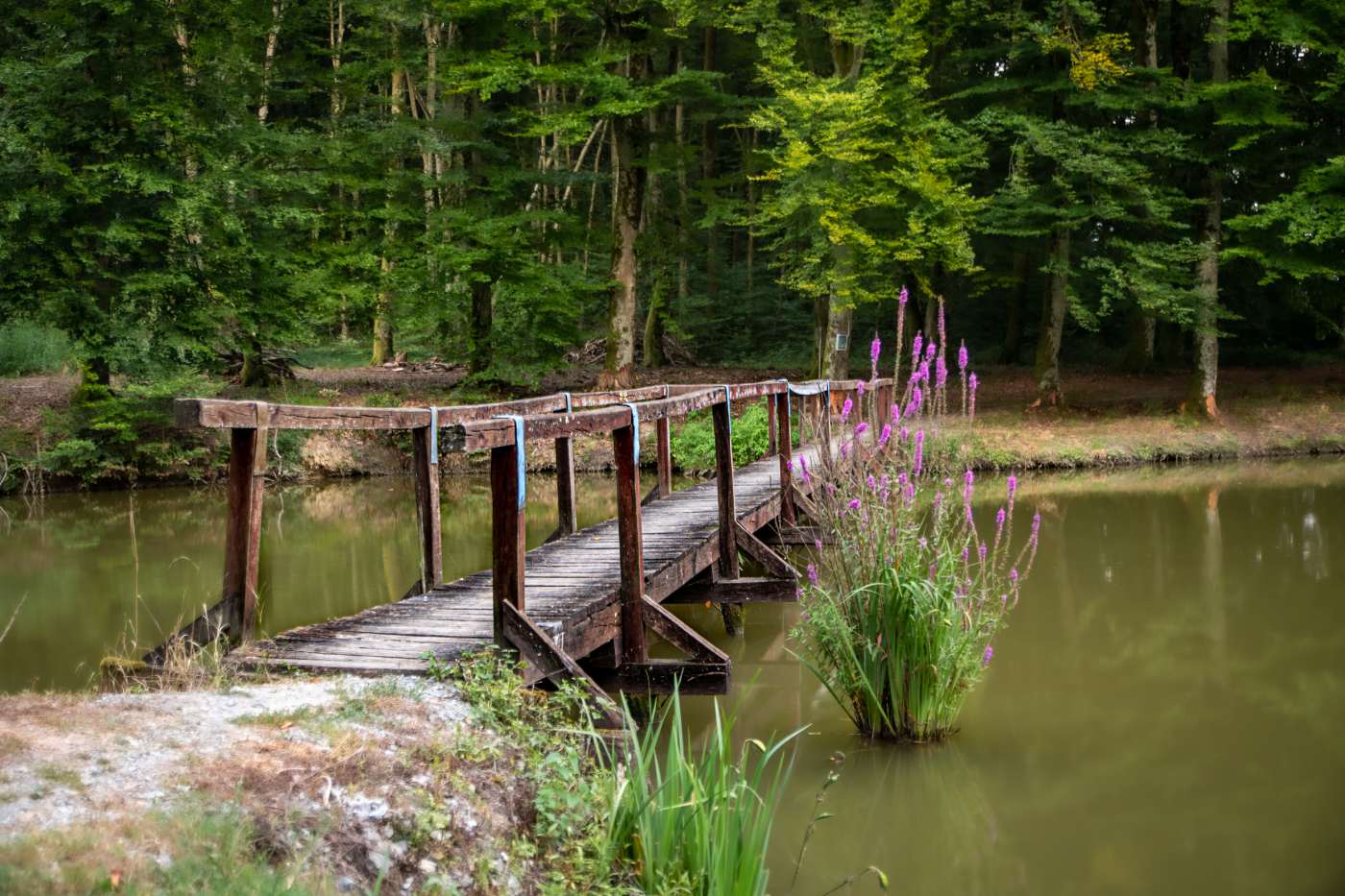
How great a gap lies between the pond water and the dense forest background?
13.1ft

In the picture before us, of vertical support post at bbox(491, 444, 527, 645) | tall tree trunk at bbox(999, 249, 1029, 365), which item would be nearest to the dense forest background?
tall tree trunk at bbox(999, 249, 1029, 365)

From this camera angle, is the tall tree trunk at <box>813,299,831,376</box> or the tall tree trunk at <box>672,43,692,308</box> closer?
the tall tree trunk at <box>813,299,831,376</box>

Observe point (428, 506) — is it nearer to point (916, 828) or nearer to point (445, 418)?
point (445, 418)

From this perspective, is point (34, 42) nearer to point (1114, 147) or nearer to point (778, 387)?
point (778, 387)

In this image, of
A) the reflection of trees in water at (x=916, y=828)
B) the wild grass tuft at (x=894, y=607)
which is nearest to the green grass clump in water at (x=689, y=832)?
the reflection of trees in water at (x=916, y=828)

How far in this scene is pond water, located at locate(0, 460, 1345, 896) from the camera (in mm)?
5723

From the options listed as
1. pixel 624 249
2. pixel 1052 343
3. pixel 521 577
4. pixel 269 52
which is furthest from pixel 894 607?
pixel 269 52

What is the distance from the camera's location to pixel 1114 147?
20.8 meters

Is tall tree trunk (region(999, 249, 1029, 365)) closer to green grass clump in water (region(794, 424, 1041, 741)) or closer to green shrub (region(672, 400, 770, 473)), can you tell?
green shrub (region(672, 400, 770, 473))

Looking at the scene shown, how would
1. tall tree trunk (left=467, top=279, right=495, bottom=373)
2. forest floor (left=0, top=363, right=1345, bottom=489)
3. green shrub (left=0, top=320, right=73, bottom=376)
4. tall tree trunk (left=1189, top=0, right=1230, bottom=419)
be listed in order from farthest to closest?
green shrub (left=0, top=320, right=73, bottom=376) → tall tree trunk (left=467, top=279, right=495, bottom=373) → tall tree trunk (left=1189, top=0, right=1230, bottom=419) → forest floor (left=0, top=363, right=1345, bottom=489)

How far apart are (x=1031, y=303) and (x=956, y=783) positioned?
2813 cm

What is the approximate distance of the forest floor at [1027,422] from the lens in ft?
66.4

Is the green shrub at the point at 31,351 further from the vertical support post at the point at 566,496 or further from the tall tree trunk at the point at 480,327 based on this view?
the vertical support post at the point at 566,496

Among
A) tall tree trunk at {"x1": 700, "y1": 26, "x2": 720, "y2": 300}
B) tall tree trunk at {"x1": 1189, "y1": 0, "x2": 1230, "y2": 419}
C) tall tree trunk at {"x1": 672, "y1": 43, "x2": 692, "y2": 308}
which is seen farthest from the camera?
tall tree trunk at {"x1": 700, "y1": 26, "x2": 720, "y2": 300}
